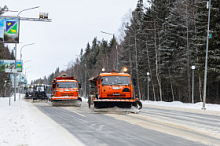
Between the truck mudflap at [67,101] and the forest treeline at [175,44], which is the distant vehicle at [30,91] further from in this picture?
the truck mudflap at [67,101]

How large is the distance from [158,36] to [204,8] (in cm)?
2057

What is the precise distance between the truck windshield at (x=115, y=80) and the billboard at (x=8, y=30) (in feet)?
35.4

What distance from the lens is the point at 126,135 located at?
440 inches

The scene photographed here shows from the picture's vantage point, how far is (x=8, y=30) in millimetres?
29875

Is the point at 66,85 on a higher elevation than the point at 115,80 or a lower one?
lower

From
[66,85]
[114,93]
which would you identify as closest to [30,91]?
[66,85]

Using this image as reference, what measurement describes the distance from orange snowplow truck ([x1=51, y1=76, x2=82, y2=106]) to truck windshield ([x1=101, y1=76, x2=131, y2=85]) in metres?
9.96

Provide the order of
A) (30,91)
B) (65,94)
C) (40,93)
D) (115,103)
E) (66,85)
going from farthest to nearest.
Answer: (30,91) < (40,93) < (66,85) < (65,94) < (115,103)

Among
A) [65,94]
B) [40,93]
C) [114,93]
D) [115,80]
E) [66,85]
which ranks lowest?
[40,93]

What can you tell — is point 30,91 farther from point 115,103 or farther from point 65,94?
point 115,103

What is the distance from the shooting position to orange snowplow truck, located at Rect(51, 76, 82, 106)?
32631 mm

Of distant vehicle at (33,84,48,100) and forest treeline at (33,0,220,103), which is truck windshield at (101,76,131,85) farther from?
distant vehicle at (33,84,48,100)

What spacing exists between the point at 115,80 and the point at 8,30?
12289mm

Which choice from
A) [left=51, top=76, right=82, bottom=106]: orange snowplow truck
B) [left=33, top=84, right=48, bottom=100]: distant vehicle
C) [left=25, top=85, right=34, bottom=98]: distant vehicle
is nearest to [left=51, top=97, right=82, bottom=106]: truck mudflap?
[left=51, top=76, right=82, bottom=106]: orange snowplow truck
